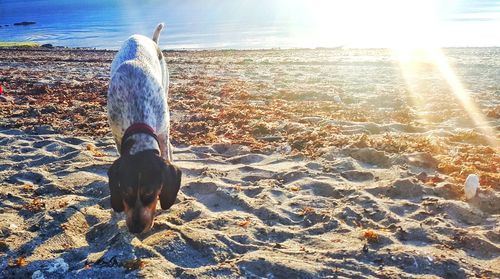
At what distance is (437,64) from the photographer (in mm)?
17531

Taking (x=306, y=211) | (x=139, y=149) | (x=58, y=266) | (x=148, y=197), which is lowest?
(x=58, y=266)

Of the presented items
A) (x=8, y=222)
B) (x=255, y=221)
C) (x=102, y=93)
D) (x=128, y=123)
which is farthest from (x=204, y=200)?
(x=102, y=93)

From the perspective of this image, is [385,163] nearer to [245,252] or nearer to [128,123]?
[245,252]

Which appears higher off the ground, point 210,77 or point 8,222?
point 210,77

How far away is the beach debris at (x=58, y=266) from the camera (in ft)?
13.3

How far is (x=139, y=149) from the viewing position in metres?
4.44

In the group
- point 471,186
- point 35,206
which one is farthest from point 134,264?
point 471,186

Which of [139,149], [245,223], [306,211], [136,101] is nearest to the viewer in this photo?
[139,149]

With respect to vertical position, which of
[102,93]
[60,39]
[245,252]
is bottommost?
[245,252]

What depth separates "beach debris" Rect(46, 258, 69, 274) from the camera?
4.06m

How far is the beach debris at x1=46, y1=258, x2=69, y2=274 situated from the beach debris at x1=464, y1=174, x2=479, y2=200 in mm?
4317

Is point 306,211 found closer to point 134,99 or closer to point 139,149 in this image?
point 139,149

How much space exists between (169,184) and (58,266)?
1.20 meters

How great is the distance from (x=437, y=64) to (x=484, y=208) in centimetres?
1366
